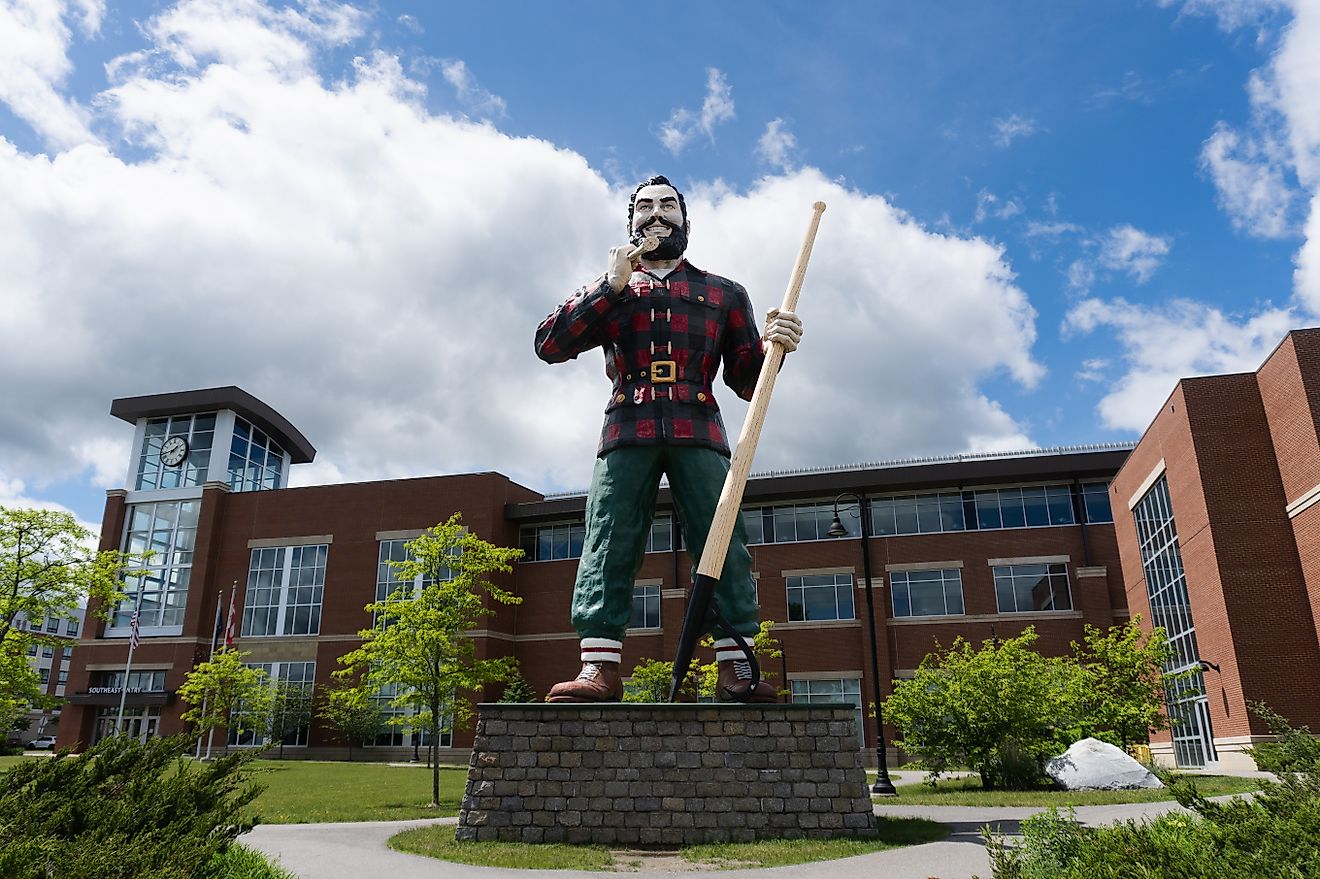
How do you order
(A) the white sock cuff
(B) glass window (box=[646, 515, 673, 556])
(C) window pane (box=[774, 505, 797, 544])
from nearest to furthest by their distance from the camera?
(A) the white sock cuff < (C) window pane (box=[774, 505, 797, 544]) < (B) glass window (box=[646, 515, 673, 556])

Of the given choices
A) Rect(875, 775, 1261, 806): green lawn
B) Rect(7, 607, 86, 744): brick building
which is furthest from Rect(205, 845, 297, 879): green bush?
Rect(7, 607, 86, 744): brick building

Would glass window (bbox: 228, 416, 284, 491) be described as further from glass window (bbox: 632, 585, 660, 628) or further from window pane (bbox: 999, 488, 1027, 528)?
window pane (bbox: 999, 488, 1027, 528)

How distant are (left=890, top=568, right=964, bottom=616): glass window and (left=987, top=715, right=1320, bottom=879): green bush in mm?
28055

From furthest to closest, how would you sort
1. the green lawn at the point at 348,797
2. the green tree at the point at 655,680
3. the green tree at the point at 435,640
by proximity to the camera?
the green tree at the point at 655,680 → the green tree at the point at 435,640 → the green lawn at the point at 348,797

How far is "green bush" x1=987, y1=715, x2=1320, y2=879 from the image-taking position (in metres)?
3.52

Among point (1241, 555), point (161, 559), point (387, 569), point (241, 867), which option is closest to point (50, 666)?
point (161, 559)

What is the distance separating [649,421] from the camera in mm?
8398

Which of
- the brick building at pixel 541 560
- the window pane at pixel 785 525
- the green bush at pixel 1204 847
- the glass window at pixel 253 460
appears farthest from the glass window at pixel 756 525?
the green bush at pixel 1204 847

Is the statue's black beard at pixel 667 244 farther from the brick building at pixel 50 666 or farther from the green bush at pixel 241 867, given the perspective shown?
the brick building at pixel 50 666

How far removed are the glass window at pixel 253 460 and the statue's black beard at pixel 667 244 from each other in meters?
37.5

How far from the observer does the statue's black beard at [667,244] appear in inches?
345

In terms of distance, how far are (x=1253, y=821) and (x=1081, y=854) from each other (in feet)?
2.37

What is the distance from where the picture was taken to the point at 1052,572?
104 feet

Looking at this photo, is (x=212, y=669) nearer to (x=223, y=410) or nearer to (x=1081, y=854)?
(x=223, y=410)
